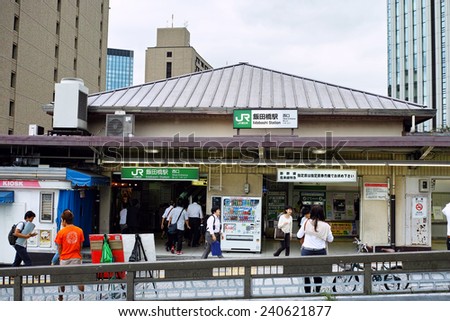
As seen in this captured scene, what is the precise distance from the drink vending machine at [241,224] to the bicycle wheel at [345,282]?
6581mm

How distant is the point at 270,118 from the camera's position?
16.0 m

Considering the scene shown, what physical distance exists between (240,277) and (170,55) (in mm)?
93900

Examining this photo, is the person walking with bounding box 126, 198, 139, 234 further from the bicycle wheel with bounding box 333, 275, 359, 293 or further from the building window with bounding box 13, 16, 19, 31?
the building window with bounding box 13, 16, 19, 31

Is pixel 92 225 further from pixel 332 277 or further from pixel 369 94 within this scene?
pixel 369 94

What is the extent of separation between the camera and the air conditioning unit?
52.9 ft

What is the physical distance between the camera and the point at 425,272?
7648 mm

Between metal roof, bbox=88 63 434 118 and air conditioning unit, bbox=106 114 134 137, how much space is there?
0.63 m

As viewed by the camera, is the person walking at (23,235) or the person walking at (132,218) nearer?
the person walking at (23,235)

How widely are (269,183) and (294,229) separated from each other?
2143 mm

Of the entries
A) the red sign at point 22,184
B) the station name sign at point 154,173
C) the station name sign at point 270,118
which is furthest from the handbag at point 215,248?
the red sign at point 22,184

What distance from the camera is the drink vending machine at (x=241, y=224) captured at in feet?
47.4

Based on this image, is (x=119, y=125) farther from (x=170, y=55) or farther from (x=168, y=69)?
(x=168, y=69)

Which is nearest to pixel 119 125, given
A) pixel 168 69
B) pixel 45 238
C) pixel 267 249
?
pixel 45 238

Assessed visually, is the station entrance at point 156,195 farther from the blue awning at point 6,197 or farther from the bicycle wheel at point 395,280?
the bicycle wheel at point 395,280
